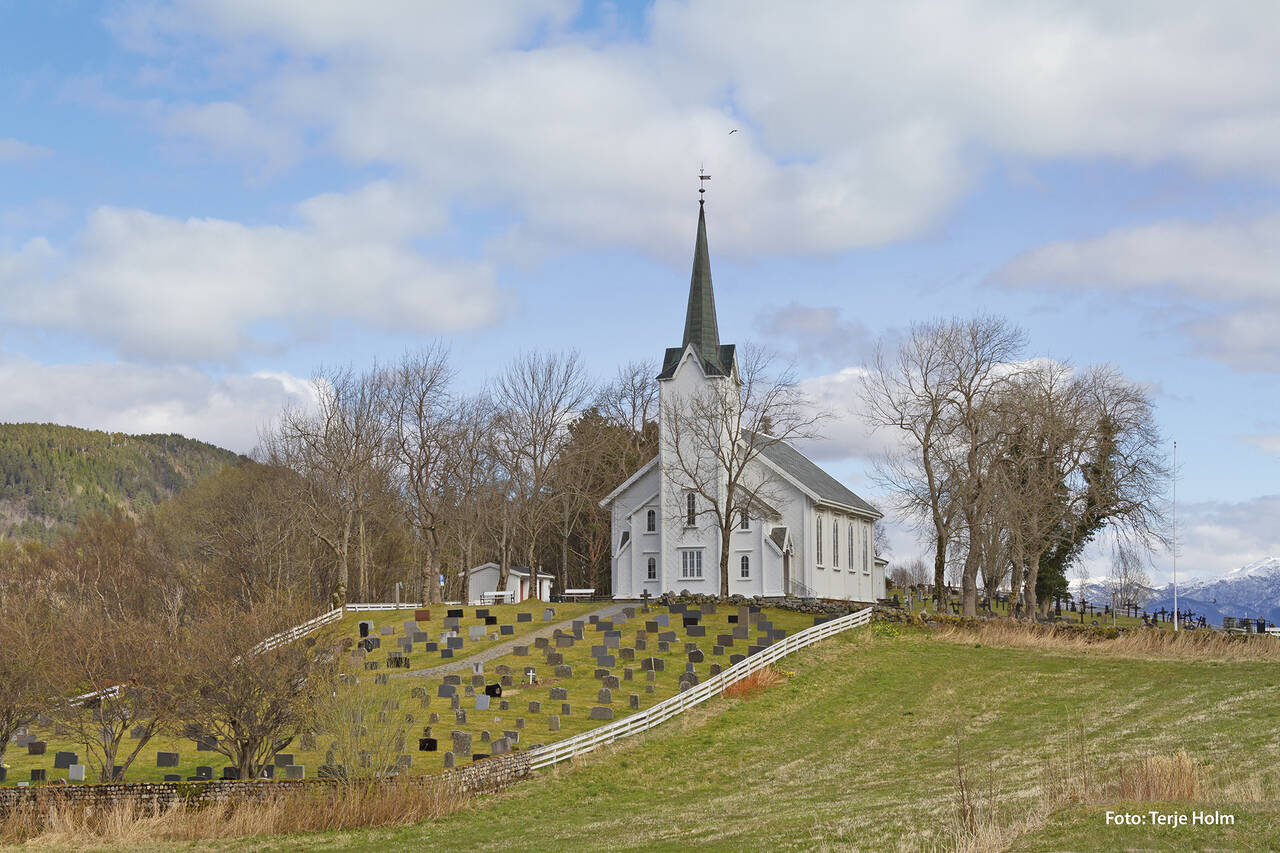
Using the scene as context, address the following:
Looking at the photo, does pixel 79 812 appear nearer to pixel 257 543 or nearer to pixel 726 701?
pixel 726 701

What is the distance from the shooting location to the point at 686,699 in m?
32.4

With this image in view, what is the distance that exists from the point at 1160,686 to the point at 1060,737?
8.66 m

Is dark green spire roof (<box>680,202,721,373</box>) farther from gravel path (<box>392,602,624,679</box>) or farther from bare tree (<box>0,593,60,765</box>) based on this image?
bare tree (<box>0,593,60,765</box>)

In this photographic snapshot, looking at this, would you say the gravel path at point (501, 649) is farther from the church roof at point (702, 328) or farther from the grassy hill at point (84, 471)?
the grassy hill at point (84, 471)

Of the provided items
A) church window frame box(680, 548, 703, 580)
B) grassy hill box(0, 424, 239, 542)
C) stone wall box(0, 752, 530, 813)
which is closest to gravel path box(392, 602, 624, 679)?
church window frame box(680, 548, 703, 580)

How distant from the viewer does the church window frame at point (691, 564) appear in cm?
5417

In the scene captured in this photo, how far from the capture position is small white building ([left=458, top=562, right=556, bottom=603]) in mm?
67250

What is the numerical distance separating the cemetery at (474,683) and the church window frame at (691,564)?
14.9ft

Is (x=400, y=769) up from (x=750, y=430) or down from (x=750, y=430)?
down

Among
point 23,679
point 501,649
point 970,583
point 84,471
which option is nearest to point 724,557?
point 970,583

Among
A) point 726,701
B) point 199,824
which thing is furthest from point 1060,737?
point 199,824

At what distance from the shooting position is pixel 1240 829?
522 inches

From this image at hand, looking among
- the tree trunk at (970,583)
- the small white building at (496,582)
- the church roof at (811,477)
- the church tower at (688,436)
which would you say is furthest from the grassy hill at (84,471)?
the tree trunk at (970,583)

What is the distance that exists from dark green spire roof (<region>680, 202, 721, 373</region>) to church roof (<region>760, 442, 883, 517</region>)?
5.24m
